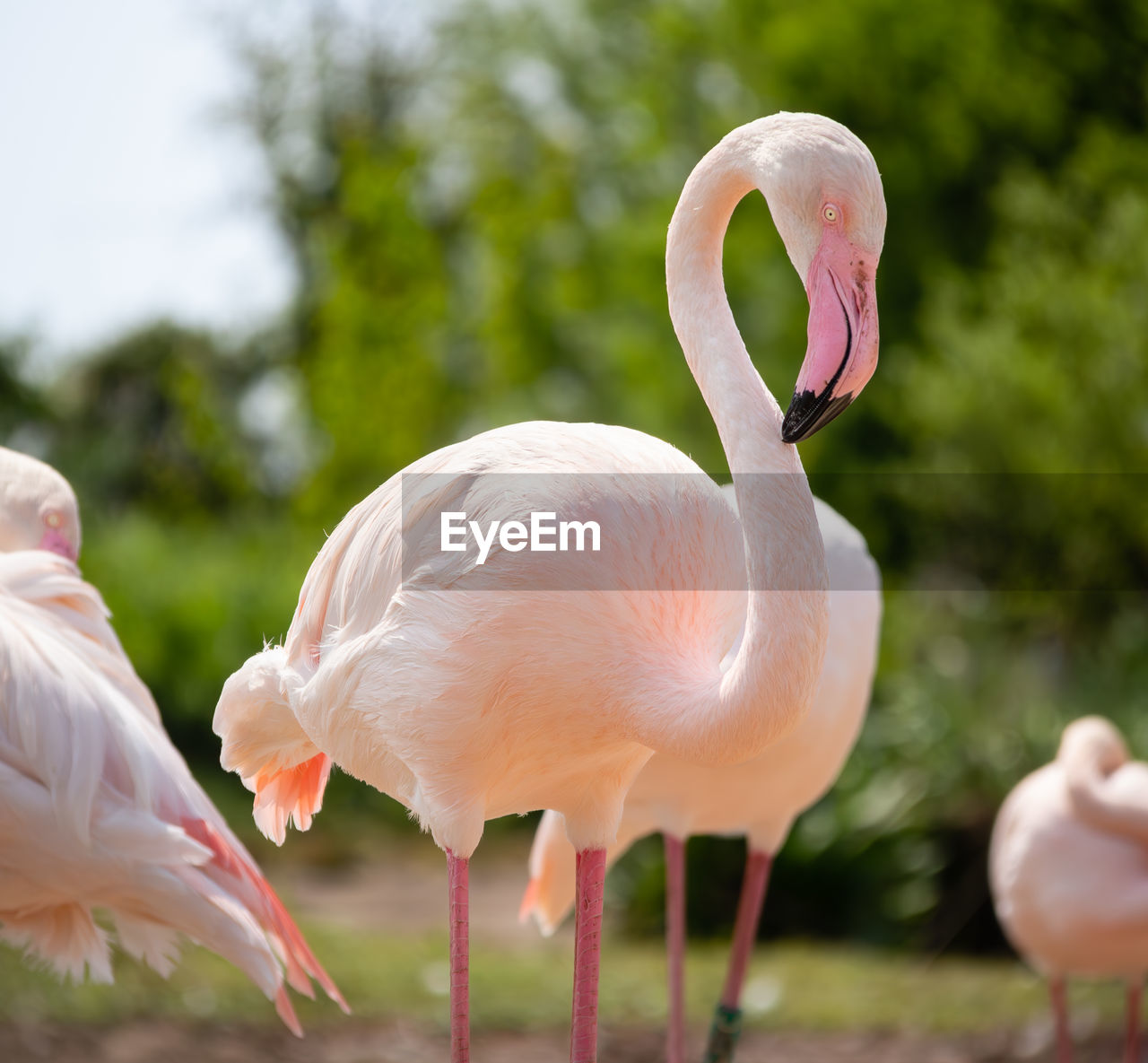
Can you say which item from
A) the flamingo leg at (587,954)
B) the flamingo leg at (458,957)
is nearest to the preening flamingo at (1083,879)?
the flamingo leg at (587,954)

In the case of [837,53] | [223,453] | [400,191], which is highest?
[837,53]

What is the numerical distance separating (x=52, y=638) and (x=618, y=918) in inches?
174

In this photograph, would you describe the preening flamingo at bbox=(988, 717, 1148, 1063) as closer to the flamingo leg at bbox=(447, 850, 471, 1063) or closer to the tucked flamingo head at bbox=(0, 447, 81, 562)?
the flamingo leg at bbox=(447, 850, 471, 1063)

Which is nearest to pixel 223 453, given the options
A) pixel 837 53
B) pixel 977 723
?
pixel 837 53

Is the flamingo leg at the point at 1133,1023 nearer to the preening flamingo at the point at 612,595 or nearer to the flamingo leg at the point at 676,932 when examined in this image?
the flamingo leg at the point at 676,932

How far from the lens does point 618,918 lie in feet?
22.8

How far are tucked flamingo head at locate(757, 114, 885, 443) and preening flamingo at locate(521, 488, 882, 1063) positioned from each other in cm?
136

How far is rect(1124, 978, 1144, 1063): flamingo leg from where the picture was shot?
178 inches

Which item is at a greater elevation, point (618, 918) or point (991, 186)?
point (991, 186)

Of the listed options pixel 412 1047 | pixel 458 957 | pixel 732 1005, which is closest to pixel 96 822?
pixel 458 957

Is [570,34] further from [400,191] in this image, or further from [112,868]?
[112,868]

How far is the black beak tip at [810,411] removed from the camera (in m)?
1.93

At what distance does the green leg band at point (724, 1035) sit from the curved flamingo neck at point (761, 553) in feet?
5.86

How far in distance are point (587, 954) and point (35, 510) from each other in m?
1.87
